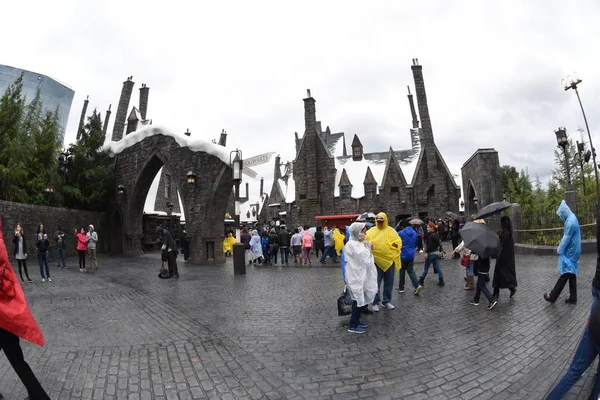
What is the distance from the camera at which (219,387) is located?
3.35m

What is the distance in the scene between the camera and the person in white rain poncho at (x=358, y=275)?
Answer: 192 inches

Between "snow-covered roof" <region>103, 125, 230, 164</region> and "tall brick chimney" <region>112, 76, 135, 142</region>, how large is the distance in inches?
246

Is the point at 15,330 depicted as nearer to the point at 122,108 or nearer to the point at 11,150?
the point at 11,150

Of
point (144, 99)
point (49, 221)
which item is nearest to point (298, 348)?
point (49, 221)

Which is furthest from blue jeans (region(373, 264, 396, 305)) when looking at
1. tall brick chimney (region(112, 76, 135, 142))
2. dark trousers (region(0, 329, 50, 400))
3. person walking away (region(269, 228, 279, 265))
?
tall brick chimney (region(112, 76, 135, 142))

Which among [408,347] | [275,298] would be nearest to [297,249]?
[275,298]

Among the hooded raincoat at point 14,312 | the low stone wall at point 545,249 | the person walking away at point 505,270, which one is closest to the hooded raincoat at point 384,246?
the person walking away at point 505,270

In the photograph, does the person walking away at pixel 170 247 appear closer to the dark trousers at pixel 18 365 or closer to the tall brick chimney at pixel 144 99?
the dark trousers at pixel 18 365

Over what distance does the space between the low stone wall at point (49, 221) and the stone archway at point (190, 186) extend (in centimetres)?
229

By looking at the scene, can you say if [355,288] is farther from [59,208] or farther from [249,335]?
[59,208]

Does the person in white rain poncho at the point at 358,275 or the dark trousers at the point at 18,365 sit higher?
the person in white rain poncho at the point at 358,275

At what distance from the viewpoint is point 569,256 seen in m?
6.00

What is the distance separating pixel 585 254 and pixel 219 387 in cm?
1408

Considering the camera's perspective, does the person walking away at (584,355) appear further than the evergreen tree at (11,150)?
No
